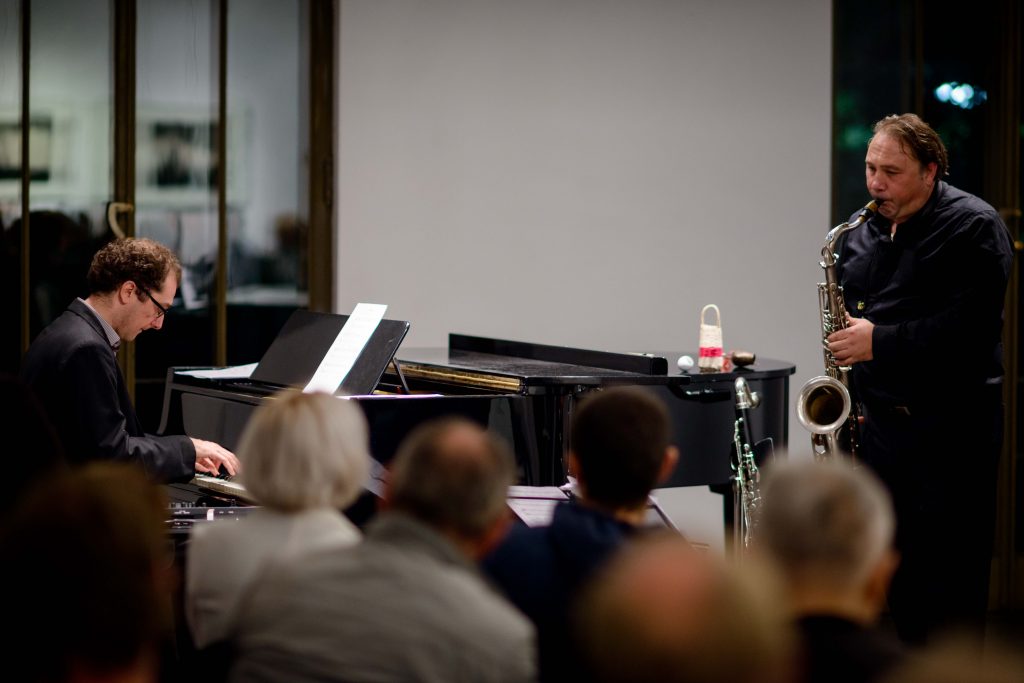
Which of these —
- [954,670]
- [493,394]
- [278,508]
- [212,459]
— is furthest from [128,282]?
[954,670]

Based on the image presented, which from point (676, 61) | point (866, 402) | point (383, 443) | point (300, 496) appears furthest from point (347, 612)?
point (676, 61)

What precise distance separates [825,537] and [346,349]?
2299 mm

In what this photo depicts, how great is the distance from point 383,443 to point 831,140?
3.12 metres

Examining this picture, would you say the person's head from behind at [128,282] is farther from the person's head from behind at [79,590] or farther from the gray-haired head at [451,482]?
the person's head from behind at [79,590]

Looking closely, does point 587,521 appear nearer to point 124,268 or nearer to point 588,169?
point 124,268

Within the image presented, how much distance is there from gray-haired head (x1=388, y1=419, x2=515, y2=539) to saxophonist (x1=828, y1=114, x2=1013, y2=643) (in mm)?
2044

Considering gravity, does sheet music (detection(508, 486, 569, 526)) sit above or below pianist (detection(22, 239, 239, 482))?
below

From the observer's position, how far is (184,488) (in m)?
3.55

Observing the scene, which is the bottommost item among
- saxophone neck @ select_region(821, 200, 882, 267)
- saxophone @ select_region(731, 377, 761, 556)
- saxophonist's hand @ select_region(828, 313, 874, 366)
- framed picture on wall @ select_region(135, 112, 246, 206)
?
saxophone @ select_region(731, 377, 761, 556)

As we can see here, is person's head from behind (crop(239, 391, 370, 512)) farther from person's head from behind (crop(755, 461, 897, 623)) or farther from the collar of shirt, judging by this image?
the collar of shirt

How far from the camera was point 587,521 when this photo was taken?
2.00 metres

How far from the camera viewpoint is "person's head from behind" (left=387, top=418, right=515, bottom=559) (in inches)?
69.6

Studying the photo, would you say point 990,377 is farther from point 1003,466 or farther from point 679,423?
point 1003,466

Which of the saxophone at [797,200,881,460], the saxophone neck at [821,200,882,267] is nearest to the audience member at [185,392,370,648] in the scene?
the saxophone at [797,200,881,460]
